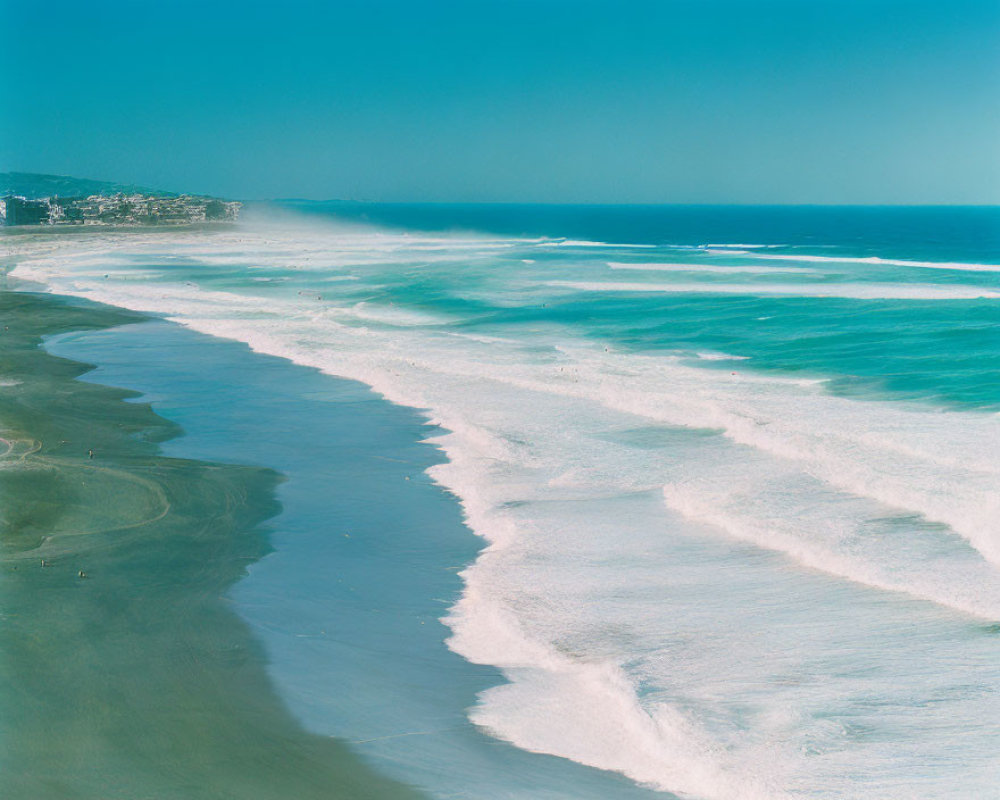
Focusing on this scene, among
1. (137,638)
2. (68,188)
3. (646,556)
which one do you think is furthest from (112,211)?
(137,638)

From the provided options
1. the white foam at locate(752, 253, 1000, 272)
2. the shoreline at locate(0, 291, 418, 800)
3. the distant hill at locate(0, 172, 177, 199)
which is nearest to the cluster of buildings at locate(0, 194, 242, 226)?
the distant hill at locate(0, 172, 177, 199)

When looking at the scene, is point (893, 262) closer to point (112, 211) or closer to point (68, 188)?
point (112, 211)

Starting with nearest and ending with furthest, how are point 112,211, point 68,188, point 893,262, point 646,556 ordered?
point 646,556 → point 893,262 → point 112,211 → point 68,188

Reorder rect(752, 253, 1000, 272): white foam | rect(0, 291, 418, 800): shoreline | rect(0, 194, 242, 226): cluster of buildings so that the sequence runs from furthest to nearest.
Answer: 1. rect(0, 194, 242, 226): cluster of buildings
2. rect(752, 253, 1000, 272): white foam
3. rect(0, 291, 418, 800): shoreline

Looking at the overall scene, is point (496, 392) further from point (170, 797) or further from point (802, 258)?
point (802, 258)

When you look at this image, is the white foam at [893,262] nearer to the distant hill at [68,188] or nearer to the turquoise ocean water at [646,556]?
the turquoise ocean water at [646,556]

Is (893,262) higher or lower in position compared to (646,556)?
higher

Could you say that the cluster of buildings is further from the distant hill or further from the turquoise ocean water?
the turquoise ocean water
